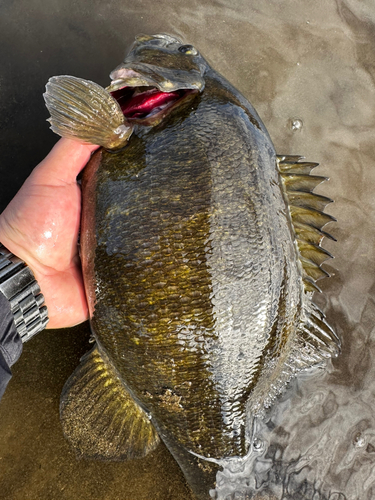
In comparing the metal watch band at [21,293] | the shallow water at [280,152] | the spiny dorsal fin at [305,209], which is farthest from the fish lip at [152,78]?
the metal watch band at [21,293]

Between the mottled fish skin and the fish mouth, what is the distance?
0.22ft

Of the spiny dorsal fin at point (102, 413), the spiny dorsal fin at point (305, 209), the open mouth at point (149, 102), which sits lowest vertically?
the spiny dorsal fin at point (102, 413)

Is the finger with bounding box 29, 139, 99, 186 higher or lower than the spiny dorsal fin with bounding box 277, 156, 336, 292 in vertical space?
higher

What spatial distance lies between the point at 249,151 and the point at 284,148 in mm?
1151

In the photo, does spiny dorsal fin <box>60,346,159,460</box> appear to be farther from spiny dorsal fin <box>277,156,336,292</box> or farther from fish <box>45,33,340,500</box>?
spiny dorsal fin <box>277,156,336,292</box>

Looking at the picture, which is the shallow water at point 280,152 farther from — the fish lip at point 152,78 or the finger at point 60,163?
the fish lip at point 152,78

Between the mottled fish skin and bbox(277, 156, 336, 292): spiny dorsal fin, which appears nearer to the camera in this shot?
the mottled fish skin

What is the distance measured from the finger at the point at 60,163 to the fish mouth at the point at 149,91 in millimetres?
354

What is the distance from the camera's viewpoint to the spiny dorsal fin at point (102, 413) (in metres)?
2.50

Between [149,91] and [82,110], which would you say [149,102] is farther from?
[82,110]

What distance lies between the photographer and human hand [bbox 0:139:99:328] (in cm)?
235

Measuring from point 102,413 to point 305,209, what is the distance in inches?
70.6

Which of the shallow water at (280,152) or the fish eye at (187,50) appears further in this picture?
the shallow water at (280,152)

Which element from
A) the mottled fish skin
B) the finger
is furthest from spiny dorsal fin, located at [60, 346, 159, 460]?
the finger
